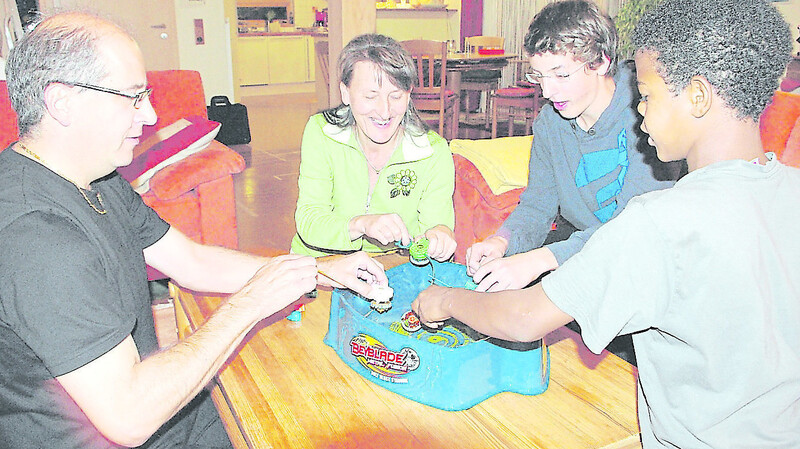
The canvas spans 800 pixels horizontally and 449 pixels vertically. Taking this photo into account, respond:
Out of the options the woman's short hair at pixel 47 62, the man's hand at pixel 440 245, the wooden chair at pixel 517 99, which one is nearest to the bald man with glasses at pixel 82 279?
the woman's short hair at pixel 47 62

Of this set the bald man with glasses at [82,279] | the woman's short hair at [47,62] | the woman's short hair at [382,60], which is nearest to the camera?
the bald man with glasses at [82,279]

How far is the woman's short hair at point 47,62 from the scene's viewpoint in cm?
116

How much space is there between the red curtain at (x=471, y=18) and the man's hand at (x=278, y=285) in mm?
9667

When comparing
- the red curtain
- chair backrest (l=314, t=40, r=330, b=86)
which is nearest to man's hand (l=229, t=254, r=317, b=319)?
chair backrest (l=314, t=40, r=330, b=86)

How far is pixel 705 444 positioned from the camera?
40.5 inches

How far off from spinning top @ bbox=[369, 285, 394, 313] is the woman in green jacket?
420mm

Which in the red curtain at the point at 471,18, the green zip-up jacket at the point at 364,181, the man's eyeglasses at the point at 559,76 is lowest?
the green zip-up jacket at the point at 364,181

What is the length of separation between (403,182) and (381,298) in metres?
0.66

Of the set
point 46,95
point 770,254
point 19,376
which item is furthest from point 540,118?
point 19,376

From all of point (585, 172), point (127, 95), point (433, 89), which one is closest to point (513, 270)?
point (585, 172)

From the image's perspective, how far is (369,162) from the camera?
2115mm

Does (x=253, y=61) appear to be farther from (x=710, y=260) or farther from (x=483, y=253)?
(x=710, y=260)

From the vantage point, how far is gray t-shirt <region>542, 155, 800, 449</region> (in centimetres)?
95

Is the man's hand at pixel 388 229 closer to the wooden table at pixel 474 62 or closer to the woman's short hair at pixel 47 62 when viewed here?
the woman's short hair at pixel 47 62
